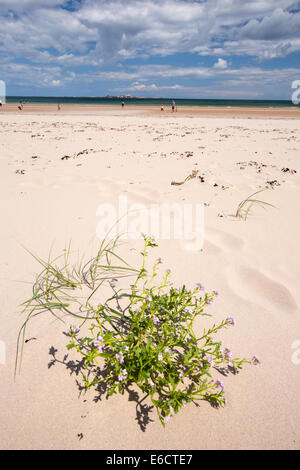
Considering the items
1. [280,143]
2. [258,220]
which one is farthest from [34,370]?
[280,143]

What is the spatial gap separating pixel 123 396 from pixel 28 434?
418mm

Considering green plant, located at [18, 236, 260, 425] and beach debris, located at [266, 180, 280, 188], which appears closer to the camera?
green plant, located at [18, 236, 260, 425]

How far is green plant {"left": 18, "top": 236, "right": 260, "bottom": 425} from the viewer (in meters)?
1.17

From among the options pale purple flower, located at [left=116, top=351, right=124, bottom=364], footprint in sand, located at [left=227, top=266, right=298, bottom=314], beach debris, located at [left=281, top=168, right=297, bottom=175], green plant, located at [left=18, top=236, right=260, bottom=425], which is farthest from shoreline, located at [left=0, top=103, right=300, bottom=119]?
pale purple flower, located at [left=116, top=351, right=124, bottom=364]

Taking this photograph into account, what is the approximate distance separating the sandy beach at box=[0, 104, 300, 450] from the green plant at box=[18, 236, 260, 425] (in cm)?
8

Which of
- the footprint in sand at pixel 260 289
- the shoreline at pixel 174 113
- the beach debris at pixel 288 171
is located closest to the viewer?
the footprint in sand at pixel 260 289

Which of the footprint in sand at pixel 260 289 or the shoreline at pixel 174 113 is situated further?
the shoreline at pixel 174 113

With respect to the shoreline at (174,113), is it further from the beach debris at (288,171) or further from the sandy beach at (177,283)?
the sandy beach at (177,283)

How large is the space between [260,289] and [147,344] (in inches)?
41.9

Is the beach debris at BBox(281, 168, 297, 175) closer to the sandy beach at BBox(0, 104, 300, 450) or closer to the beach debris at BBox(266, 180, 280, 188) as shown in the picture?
the sandy beach at BBox(0, 104, 300, 450)

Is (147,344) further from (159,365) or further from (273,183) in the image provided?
(273,183)

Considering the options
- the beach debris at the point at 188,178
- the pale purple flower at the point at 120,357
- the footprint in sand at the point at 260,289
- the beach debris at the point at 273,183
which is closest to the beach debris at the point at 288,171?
the beach debris at the point at 273,183

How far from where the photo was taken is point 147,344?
123 cm

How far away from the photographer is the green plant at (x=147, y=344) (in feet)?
3.85
